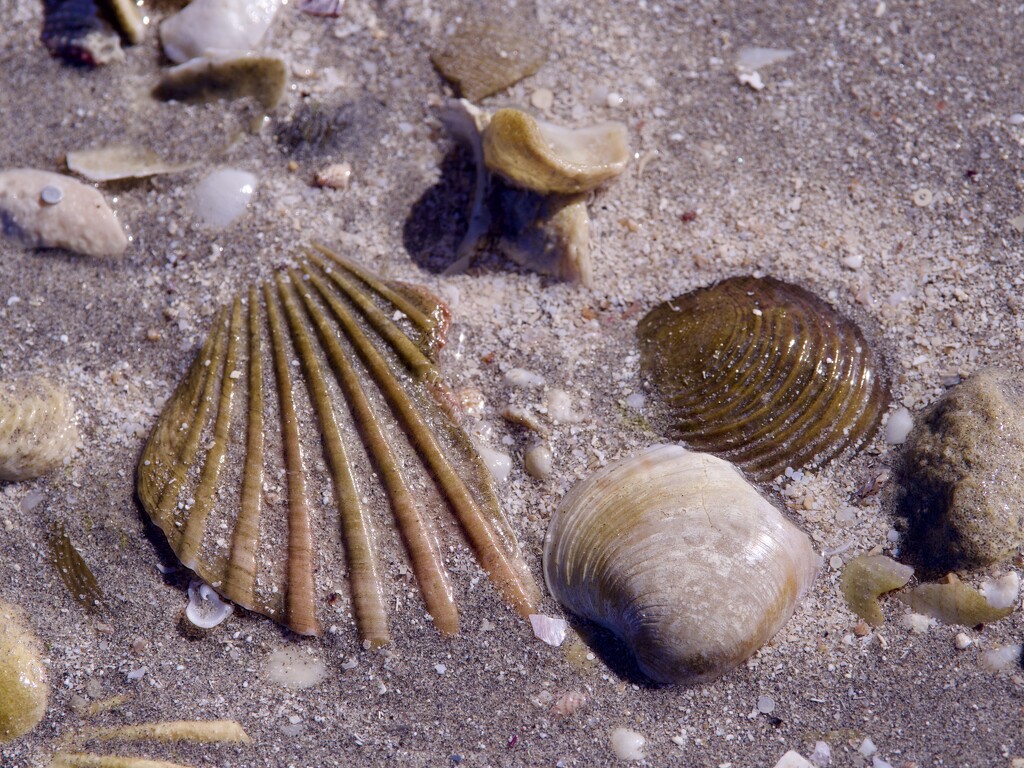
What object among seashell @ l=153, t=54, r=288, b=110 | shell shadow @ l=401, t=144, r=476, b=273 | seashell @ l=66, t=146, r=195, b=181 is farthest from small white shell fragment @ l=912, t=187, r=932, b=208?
seashell @ l=66, t=146, r=195, b=181

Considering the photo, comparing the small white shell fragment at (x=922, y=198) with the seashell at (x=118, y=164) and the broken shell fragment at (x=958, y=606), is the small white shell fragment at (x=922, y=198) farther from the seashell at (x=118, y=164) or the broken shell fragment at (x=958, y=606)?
the seashell at (x=118, y=164)

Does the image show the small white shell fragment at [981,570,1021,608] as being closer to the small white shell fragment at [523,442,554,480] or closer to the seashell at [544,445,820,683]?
the seashell at [544,445,820,683]

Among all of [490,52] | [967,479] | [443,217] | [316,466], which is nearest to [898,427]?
[967,479]

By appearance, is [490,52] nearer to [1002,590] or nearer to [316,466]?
[316,466]

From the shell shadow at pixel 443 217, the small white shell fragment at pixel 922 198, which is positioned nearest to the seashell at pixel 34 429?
the shell shadow at pixel 443 217

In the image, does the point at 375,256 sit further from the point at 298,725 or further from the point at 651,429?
the point at 298,725

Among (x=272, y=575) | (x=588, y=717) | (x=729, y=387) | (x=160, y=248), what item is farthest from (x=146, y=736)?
(x=729, y=387)
